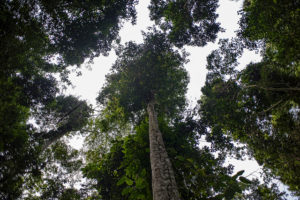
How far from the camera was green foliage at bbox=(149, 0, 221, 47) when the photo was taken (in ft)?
37.2

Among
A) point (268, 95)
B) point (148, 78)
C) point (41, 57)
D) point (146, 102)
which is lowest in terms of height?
point (268, 95)

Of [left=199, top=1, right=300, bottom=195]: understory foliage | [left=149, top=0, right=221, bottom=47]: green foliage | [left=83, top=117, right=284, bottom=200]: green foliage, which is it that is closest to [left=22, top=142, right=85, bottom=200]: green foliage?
[left=83, top=117, right=284, bottom=200]: green foliage

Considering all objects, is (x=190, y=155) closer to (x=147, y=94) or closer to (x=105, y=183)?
(x=105, y=183)

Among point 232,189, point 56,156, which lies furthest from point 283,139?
point 56,156

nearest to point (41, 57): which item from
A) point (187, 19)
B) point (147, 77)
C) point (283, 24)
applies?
point (147, 77)

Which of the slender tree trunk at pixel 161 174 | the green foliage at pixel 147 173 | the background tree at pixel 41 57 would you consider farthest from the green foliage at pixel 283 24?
the background tree at pixel 41 57

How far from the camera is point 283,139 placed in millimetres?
6320

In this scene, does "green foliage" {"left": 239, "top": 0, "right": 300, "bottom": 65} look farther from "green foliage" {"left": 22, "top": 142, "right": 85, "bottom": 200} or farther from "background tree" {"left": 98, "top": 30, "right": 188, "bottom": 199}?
"green foliage" {"left": 22, "top": 142, "right": 85, "bottom": 200}

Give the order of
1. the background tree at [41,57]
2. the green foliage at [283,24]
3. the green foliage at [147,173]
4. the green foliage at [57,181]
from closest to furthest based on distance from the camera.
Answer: the background tree at [41,57] → the green foliage at [147,173] → the green foliage at [283,24] → the green foliage at [57,181]

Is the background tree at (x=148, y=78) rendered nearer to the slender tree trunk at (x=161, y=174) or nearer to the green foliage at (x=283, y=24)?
the slender tree trunk at (x=161, y=174)

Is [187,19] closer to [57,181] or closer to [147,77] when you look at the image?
[147,77]

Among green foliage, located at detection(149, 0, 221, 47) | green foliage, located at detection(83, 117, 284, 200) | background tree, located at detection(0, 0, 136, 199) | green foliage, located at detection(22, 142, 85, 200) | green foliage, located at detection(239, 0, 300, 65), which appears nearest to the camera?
background tree, located at detection(0, 0, 136, 199)

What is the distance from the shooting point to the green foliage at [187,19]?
11344 millimetres

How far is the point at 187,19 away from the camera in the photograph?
1188cm
